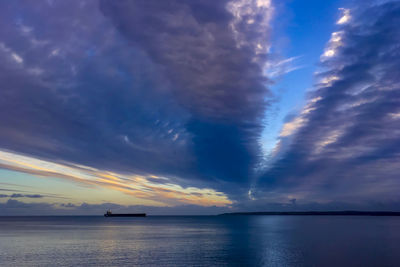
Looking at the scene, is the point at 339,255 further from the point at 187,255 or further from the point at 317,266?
the point at 187,255

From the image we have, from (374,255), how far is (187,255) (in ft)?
133

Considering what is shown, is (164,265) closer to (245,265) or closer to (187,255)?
(187,255)

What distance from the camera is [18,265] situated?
54812mm

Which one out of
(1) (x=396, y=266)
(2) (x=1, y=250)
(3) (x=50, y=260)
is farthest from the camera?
(2) (x=1, y=250)

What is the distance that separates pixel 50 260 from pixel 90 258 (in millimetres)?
7564

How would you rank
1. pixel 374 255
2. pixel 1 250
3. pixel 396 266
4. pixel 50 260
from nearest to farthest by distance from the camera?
pixel 396 266, pixel 50 260, pixel 374 255, pixel 1 250

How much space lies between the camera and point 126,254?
6775 cm

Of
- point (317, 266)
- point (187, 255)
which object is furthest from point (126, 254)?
point (317, 266)

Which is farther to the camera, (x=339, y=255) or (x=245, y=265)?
(x=339, y=255)

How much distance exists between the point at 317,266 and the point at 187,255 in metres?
26.8

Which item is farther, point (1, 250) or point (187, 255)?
point (1, 250)

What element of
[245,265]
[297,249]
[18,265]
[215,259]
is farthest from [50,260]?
[297,249]

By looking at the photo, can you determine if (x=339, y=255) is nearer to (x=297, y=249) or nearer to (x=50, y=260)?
(x=297, y=249)

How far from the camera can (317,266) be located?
53.5 meters
